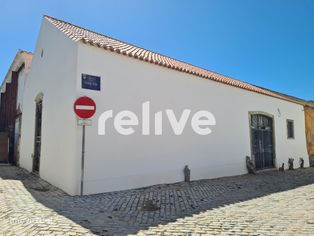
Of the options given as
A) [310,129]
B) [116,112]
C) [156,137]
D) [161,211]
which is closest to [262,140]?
[310,129]

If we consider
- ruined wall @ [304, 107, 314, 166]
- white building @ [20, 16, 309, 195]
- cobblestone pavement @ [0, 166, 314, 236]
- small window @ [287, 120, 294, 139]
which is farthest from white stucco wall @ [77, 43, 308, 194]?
ruined wall @ [304, 107, 314, 166]

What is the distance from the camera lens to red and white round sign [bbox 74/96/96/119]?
20.4 feet

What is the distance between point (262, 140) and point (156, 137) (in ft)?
23.2

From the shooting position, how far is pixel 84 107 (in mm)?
6301

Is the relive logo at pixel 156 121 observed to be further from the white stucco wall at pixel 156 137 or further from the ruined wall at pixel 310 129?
the ruined wall at pixel 310 129

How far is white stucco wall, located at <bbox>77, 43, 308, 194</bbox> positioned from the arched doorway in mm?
646

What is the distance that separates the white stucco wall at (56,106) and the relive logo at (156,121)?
1030mm

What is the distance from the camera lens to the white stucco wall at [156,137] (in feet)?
22.1

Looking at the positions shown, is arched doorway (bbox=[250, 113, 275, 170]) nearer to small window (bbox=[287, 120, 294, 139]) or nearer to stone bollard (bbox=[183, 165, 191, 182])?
small window (bbox=[287, 120, 294, 139])

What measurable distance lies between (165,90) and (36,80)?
5869 mm

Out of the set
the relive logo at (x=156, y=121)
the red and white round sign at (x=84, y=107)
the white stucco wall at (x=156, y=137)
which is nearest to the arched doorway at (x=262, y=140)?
the white stucco wall at (x=156, y=137)

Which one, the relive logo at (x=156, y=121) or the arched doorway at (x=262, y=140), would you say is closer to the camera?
the relive logo at (x=156, y=121)

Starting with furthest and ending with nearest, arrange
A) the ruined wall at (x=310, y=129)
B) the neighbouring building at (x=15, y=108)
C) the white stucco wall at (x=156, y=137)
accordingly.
A: 1. the ruined wall at (x=310, y=129)
2. the neighbouring building at (x=15, y=108)
3. the white stucco wall at (x=156, y=137)

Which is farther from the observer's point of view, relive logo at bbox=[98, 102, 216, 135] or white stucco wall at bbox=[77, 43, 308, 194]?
relive logo at bbox=[98, 102, 216, 135]
